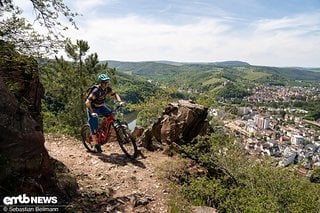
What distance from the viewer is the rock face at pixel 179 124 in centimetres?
949

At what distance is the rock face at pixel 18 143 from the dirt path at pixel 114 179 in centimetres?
88

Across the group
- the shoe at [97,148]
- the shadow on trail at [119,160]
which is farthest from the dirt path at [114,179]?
the shoe at [97,148]

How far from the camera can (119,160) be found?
787 centimetres

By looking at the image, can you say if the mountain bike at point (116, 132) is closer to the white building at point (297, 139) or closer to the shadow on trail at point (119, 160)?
the shadow on trail at point (119, 160)

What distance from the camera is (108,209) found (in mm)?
5293

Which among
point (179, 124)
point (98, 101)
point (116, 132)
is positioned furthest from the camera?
point (179, 124)

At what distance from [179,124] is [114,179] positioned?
3.48 metres

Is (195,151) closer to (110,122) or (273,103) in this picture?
(110,122)

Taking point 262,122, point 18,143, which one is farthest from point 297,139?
point 18,143

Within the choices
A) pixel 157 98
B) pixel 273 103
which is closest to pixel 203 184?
pixel 157 98

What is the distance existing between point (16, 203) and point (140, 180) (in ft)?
10.9

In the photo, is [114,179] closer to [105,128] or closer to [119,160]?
[119,160]

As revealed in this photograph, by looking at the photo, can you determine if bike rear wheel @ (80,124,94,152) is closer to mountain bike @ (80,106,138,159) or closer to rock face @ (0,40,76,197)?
mountain bike @ (80,106,138,159)

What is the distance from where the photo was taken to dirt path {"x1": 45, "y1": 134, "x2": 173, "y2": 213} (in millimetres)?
5615
